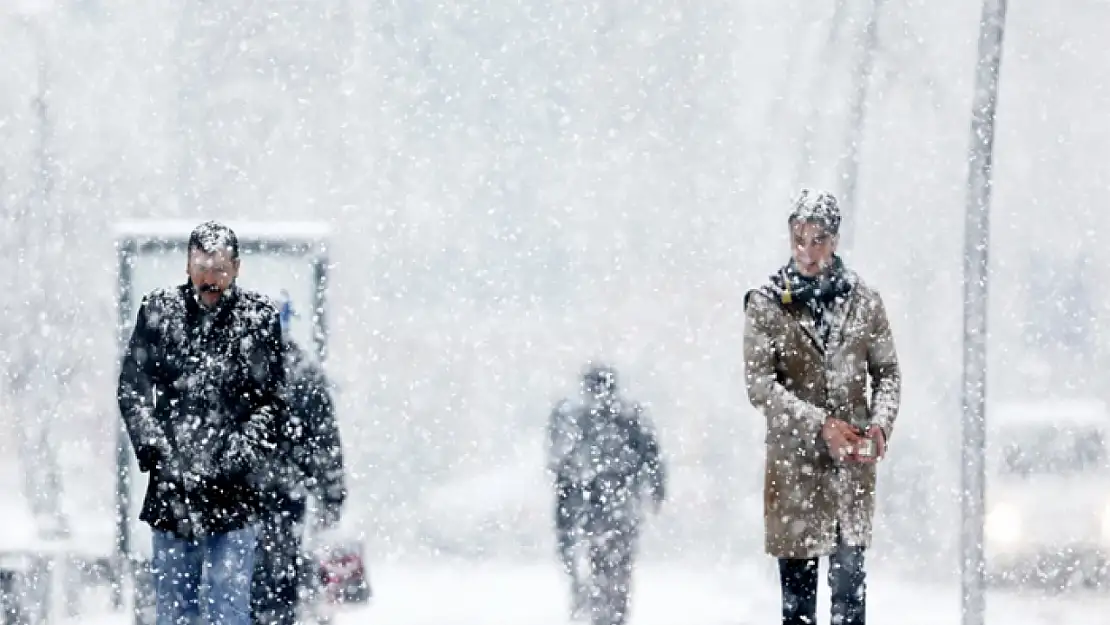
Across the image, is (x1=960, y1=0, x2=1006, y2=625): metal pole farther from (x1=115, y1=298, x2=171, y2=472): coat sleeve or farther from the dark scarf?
(x1=115, y1=298, x2=171, y2=472): coat sleeve

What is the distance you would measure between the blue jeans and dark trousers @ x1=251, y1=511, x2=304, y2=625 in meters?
1.63

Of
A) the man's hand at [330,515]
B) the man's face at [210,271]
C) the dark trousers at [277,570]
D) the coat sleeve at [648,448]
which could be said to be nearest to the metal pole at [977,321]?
the coat sleeve at [648,448]

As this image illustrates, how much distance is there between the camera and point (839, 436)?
596 centimetres

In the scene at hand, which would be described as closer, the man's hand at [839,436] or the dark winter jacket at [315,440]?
the man's hand at [839,436]

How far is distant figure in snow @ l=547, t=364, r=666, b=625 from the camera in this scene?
9.39 meters

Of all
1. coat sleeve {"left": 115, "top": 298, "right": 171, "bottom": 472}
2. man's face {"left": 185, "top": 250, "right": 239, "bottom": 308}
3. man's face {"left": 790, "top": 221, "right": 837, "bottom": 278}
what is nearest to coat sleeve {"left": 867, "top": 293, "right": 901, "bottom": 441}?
man's face {"left": 790, "top": 221, "right": 837, "bottom": 278}

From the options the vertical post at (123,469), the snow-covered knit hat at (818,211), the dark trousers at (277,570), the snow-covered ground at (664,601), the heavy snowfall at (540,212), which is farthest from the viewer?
the heavy snowfall at (540,212)

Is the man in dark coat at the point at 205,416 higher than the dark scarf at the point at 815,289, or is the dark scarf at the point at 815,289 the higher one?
the dark scarf at the point at 815,289

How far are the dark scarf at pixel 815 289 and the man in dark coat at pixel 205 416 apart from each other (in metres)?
A: 1.78

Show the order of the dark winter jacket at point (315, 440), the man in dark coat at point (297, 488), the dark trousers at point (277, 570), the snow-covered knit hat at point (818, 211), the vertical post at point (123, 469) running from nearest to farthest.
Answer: the snow-covered knit hat at point (818, 211) → the man in dark coat at point (297, 488) → the dark winter jacket at point (315, 440) → the dark trousers at point (277, 570) → the vertical post at point (123, 469)

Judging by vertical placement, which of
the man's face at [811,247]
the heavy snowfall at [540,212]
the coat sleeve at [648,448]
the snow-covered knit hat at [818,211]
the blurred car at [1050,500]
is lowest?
the man's face at [811,247]

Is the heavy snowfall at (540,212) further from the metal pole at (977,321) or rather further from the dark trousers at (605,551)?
the metal pole at (977,321)

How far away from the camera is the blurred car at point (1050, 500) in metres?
12.0

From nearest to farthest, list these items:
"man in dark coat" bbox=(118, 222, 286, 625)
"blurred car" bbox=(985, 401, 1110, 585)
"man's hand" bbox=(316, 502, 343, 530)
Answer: "man in dark coat" bbox=(118, 222, 286, 625) → "man's hand" bbox=(316, 502, 343, 530) → "blurred car" bbox=(985, 401, 1110, 585)
